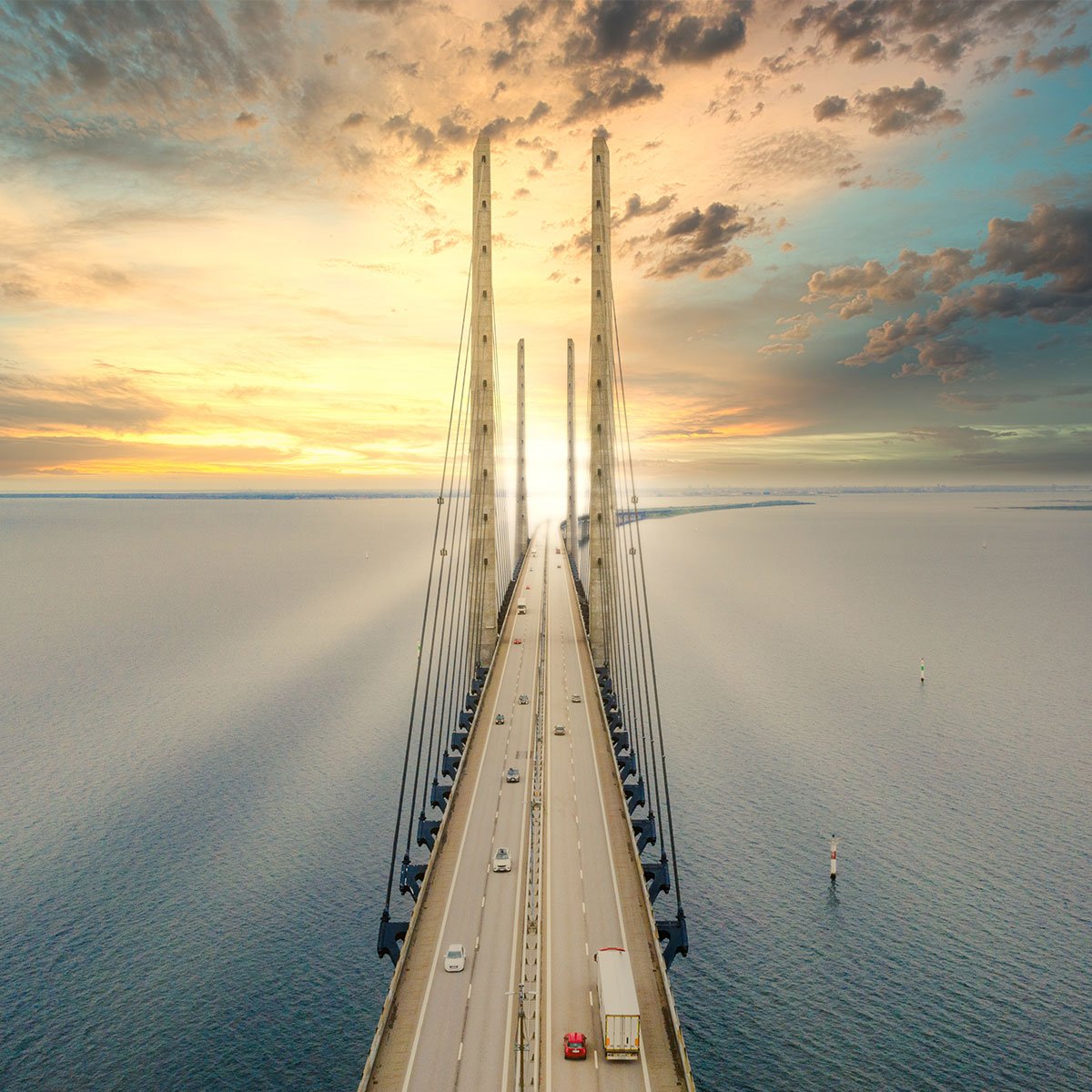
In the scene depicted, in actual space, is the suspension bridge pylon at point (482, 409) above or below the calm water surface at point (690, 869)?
above

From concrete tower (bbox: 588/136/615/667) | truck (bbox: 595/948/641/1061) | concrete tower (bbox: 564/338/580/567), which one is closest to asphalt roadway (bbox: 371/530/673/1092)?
truck (bbox: 595/948/641/1061)

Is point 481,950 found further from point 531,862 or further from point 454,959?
point 531,862

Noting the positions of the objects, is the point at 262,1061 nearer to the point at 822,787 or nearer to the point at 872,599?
the point at 822,787

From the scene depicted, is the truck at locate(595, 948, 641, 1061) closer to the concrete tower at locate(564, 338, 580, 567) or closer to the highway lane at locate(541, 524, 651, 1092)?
the highway lane at locate(541, 524, 651, 1092)

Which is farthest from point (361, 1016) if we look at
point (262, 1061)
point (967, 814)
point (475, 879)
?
point (967, 814)

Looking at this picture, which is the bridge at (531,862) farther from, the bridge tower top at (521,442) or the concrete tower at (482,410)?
the bridge tower top at (521,442)

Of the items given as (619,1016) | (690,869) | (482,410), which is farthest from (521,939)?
(482,410)

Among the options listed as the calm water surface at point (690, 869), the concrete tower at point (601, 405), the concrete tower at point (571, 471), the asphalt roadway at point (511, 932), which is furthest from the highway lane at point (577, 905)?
the concrete tower at point (571, 471)
